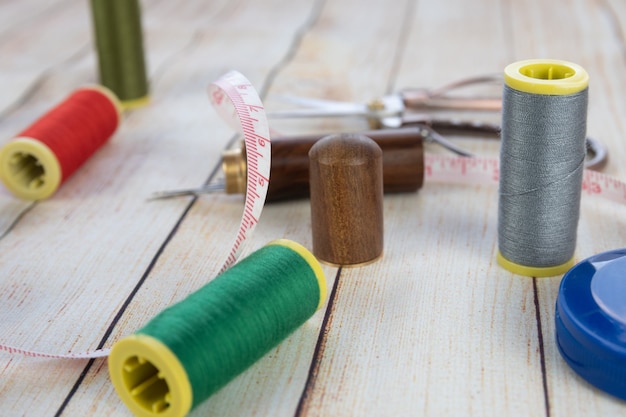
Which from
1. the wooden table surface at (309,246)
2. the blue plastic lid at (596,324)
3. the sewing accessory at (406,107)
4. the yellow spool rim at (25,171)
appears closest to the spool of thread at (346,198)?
the wooden table surface at (309,246)

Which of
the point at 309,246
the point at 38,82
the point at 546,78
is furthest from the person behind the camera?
the point at 38,82

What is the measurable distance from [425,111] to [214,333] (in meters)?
1.01

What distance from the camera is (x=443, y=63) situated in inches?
79.9

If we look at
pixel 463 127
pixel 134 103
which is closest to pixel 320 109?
pixel 463 127

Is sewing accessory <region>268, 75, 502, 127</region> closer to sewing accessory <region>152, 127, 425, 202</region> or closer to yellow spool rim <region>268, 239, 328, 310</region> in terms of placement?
sewing accessory <region>152, 127, 425, 202</region>

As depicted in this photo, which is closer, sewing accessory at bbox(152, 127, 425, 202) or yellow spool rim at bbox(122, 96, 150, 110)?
sewing accessory at bbox(152, 127, 425, 202)

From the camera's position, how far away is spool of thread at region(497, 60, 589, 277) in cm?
101

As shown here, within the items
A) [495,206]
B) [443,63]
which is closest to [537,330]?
[495,206]

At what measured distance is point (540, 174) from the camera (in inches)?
41.2

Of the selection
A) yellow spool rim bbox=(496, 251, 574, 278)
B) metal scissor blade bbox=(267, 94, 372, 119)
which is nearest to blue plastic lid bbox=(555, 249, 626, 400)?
yellow spool rim bbox=(496, 251, 574, 278)

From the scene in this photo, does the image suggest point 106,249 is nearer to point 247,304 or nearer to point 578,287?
point 247,304

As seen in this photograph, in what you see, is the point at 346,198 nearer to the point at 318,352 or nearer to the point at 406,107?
the point at 318,352

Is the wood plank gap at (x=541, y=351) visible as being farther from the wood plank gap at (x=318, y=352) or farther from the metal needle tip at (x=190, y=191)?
the metal needle tip at (x=190, y=191)

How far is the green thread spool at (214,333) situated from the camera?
0.79 metres
